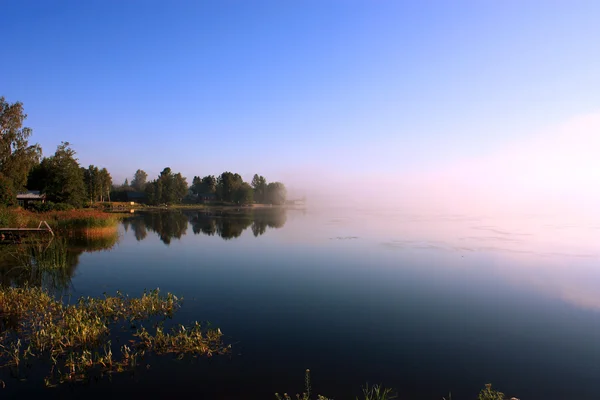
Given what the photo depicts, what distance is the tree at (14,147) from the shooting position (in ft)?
140

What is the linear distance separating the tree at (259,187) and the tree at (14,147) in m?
122

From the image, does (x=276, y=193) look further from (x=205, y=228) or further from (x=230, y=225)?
(x=205, y=228)

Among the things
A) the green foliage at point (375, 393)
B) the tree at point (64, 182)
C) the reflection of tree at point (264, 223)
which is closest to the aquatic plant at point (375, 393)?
the green foliage at point (375, 393)

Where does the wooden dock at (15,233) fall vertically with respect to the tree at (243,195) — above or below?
below

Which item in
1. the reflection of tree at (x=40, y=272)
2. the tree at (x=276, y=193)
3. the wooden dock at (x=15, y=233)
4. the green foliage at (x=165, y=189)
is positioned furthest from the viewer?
the tree at (x=276, y=193)

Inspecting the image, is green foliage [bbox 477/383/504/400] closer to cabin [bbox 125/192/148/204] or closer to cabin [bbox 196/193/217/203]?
cabin [bbox 125/192/148/204]

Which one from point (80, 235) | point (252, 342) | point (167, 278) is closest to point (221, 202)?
point (80, 235)

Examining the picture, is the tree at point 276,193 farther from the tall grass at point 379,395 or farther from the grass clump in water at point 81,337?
the tall grass at point 379,395

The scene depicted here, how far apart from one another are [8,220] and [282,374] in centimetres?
3019

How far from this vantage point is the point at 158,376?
8031 millimetres

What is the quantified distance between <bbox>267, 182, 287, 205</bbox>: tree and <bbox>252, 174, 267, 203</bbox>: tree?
2765 millimetres

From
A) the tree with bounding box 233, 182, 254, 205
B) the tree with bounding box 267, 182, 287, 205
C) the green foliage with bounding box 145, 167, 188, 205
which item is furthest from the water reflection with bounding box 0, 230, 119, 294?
the tree with bounding box 267, 182, 287, 205

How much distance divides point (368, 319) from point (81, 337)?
8.60 meters

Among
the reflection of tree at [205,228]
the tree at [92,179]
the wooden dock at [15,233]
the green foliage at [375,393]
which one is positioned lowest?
the green foliage at [375,393]
